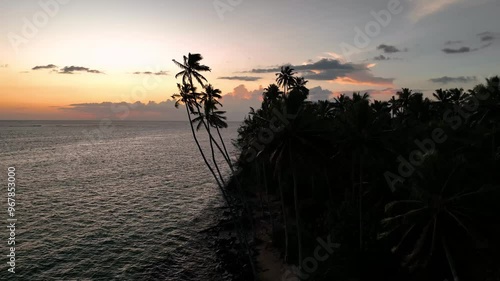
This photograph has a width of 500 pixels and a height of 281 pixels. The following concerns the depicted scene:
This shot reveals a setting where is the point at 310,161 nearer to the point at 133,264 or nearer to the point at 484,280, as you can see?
the point at 484,280

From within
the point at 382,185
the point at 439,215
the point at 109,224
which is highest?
the point at 439,215

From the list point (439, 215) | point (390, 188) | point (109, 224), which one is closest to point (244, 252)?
point (390, 188)

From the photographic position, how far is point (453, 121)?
162 feet

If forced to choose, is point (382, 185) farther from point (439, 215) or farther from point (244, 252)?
point (439, 215)

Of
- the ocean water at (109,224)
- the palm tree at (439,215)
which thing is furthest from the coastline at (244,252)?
the palm tree at (439,215)

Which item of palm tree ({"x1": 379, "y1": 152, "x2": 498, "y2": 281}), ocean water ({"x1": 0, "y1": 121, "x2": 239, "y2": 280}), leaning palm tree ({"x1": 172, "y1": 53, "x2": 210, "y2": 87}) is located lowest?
ocean water ({"x1": 0, "y1": 121, "x2": 239, "y2": 280})

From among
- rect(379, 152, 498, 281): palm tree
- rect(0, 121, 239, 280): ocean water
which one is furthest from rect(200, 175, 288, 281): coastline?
rect(379, 152, 498, 281): palm tree

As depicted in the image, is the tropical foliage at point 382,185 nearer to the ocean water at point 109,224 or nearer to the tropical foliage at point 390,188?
the tropical foliage at point 390,188

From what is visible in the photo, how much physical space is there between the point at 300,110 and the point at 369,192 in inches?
958

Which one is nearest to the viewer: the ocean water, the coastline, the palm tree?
A: the palm tree

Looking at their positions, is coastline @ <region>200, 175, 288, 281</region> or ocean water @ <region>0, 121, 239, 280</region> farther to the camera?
ocean water @ <region>0, 121, 239, 280</region>

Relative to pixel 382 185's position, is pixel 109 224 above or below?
below

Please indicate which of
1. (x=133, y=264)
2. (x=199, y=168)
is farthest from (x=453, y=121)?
(x=199, y=168)

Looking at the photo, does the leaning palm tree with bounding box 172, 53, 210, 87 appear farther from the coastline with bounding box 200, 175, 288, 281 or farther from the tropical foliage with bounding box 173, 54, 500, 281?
the coastline with bounding box 200, 175, 288, 281
